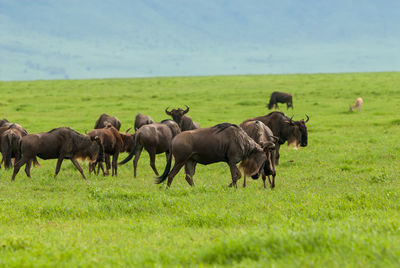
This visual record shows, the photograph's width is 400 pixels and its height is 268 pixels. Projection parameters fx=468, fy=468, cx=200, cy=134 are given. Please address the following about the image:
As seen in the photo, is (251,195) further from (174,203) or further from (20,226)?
(20,226)

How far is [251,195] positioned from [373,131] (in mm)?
14653

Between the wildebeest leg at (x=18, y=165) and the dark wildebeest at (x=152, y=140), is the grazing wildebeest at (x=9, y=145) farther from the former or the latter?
the dark wildebeest at (x=152, y=140)

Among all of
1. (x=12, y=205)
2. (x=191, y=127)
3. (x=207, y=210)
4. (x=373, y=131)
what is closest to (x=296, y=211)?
(x=207, y=210)

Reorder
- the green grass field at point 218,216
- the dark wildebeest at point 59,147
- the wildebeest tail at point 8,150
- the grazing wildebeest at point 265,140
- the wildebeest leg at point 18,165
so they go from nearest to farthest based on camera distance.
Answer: the green grass field at point 218,216 → the grazing wildebeest at point 265,140 → the wildebeest leg at point 18,165 → the dark wildebeest at point 59,147 → the wildebeest tail at point 8,150

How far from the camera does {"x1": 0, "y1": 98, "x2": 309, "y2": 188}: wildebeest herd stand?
10.9 m

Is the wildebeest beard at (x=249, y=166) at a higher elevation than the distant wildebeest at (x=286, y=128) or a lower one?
lower

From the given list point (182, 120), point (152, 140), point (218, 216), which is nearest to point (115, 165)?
point (152, 140)

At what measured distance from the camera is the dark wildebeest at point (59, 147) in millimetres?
13438

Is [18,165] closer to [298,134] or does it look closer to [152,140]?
[152,140]

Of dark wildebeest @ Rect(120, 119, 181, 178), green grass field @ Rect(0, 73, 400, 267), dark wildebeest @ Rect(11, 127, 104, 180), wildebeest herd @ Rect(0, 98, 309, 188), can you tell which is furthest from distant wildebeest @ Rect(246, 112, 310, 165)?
dark wildebeest @ Rect(11, 127, 104, 180)

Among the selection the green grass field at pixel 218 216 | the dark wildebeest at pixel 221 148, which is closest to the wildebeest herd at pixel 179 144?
the dark wildebeest at pixel 221 148

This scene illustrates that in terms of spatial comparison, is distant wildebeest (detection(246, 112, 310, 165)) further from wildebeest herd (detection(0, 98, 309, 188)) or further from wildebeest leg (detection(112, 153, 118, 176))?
wildebeest leg (detection(112, 153, 118, 176))

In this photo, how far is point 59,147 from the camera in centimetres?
1393

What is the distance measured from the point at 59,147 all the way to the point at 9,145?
197 cm
